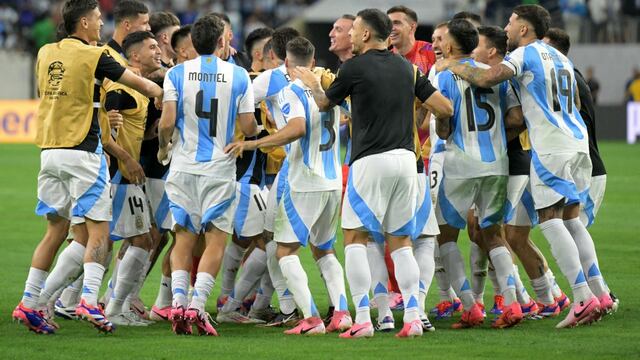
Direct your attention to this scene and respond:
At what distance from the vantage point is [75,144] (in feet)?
30.6

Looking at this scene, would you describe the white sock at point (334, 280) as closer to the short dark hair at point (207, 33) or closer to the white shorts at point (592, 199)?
the short dark hair at point (207, 33)

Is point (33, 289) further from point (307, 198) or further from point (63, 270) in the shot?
point (307, 198)

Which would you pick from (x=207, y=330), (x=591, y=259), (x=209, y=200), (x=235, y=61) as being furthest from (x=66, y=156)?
(x=591, y=259)

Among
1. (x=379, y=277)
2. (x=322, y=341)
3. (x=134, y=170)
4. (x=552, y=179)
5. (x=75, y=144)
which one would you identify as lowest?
(x=322, y=341)

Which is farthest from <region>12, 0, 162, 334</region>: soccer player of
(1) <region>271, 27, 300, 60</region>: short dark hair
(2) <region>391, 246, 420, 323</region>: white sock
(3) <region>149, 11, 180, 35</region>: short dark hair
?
(2) <region>391, 246, 420, 323</region>: white sock

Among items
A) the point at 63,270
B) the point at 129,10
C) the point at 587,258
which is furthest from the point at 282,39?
the point at 587,258

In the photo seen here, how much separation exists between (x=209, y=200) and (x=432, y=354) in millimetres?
2156

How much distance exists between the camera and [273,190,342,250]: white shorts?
9430 millimetres

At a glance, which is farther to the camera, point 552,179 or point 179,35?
point 179,35

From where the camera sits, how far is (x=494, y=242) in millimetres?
10023

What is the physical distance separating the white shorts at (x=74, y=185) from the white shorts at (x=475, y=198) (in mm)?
2701

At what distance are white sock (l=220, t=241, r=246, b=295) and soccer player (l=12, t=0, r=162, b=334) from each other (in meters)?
1.54

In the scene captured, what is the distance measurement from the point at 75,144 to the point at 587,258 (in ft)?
13.7

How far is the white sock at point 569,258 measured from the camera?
31.4 ft
